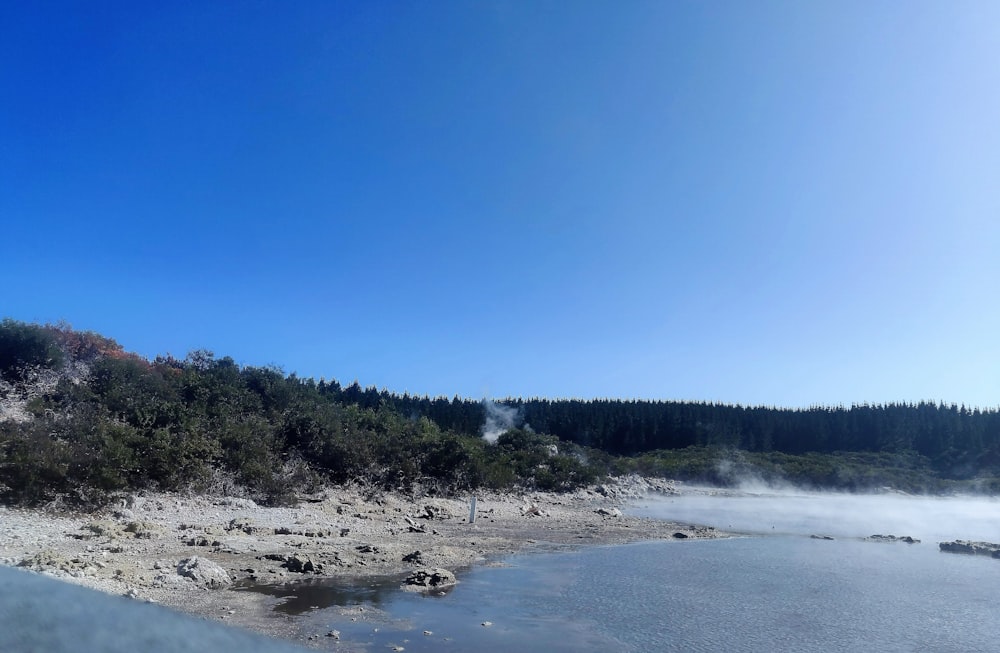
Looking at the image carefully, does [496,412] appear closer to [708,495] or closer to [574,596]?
[708,495]

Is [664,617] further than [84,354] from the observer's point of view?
No

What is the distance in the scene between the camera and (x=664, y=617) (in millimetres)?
11359

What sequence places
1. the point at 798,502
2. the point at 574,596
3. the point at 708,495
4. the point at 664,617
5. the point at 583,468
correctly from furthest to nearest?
the point at 708,495 < the point at 798,502 < the point at 583,468 < the point at 574,596 < the point at 664,617

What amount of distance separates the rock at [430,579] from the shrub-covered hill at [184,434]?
8341 millimetres

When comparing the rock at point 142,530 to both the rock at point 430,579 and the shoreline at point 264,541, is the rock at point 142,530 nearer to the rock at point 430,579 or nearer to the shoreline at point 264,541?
the shoreline at point 264,541

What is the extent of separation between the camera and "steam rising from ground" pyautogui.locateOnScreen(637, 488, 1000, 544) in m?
28.0

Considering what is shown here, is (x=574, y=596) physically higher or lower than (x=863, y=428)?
lower

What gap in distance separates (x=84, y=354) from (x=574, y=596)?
2286 centimetres

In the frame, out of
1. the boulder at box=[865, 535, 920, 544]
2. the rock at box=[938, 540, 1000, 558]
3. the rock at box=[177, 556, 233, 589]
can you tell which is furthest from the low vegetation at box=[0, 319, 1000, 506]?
the rock at box=[938, 540, 1000, 558]

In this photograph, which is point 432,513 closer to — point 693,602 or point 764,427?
point 693,602

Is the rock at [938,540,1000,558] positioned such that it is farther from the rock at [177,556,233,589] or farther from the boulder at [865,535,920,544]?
the rock at [177,556,233,589]

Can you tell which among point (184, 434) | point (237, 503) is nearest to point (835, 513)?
point (237, 503)

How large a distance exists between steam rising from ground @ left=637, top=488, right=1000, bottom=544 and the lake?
6212 millimetres

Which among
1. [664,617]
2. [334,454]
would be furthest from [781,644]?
[334,454]
